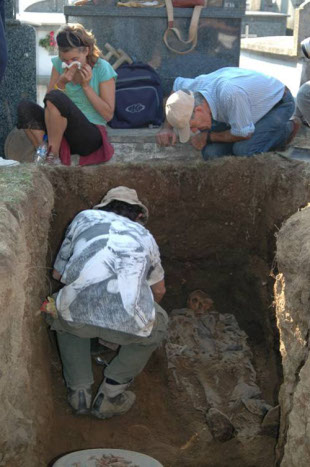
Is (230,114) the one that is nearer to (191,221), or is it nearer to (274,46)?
(191,221)

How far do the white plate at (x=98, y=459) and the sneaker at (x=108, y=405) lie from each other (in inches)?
29.5

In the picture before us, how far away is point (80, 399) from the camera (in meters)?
3.95

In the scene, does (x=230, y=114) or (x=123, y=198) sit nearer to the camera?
(x=123, y=198)

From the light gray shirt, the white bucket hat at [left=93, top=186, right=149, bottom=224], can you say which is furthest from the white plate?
the white bucket hat at [left=93, top=186, right=149, bottom=224]

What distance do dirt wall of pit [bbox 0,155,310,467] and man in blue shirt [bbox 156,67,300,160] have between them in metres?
0.16

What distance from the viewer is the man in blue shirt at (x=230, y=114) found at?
4922 mm

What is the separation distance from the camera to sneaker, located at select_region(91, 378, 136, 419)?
3932 mm

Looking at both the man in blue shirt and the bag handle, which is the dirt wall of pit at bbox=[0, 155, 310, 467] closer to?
the man in blue shirt

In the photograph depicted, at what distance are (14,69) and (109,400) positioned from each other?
3.83m

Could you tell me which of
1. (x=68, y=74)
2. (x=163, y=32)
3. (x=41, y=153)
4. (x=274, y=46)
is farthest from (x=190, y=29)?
(x=274, y=46)

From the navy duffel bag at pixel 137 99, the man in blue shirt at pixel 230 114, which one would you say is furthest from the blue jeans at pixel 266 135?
the navy duffel bag at pixel 137 99

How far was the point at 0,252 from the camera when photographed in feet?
9.61

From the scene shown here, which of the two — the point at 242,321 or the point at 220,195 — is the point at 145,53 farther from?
the point at 242,321

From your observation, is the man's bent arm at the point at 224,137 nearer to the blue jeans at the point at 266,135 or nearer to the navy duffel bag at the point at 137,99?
the blue jeans at the point at 266,135
